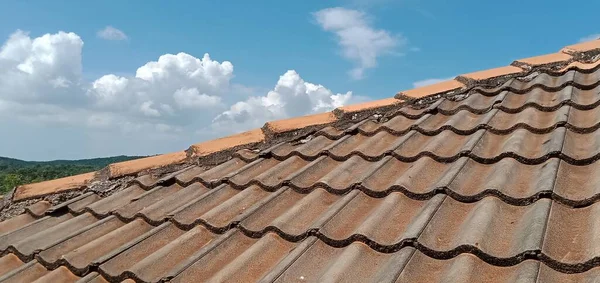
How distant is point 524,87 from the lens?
3.51 metres

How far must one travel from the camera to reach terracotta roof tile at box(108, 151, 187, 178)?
3406mm

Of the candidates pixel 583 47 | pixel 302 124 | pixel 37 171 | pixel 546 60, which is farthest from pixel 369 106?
pixel 37 171

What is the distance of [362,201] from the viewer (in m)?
2.18

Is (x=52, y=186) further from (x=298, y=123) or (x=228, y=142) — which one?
(x=298, y=123)

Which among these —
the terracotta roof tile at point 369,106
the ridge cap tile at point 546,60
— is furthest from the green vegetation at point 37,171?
the ridge cap tile at point 546,60

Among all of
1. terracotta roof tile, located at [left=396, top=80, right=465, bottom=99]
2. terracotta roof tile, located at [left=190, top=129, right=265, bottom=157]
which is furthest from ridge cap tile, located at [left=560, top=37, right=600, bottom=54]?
terracotta roof tile, located at [left=190, top=129, right=265, bottom=157]

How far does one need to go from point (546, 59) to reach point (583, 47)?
0.41 metres

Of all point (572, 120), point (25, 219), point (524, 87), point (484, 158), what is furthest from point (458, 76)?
point (25, 219)

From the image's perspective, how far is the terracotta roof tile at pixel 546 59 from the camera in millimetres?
3893

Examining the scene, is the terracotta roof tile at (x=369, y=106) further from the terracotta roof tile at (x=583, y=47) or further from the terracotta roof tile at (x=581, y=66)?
the terracotta roof tile at (x=583, y=47)

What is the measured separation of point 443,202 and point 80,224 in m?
1.94

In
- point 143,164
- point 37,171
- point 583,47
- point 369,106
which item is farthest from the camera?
point 37,171

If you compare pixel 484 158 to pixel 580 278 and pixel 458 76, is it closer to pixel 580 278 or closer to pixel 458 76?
pixel 580 278

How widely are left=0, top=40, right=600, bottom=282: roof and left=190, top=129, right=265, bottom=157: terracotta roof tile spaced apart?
2 cm
